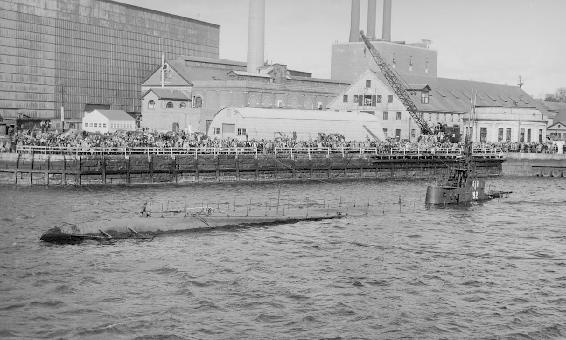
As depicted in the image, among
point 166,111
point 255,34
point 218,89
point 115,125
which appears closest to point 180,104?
point 166,111

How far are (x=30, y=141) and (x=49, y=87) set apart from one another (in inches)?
3046

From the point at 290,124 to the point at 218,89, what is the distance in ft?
72.5

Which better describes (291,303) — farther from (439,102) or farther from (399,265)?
(439,102)

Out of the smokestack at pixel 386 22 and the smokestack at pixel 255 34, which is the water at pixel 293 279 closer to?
the smokestack at pixel 255 34

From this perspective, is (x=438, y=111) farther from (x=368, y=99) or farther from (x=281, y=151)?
(x=281, y=151)

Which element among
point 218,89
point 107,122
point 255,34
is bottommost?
point 107,122

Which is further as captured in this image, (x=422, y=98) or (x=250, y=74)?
(x=422, y=98)

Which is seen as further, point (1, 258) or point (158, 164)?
point (158, 164)

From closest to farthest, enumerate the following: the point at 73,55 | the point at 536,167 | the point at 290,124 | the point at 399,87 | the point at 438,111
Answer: the point at 290,124 < the point at 536,167 < the point at 399,87 < the point at 438,111 < the point at 73,55

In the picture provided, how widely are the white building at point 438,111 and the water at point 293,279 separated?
6384 centimetres

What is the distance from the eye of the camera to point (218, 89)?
138m

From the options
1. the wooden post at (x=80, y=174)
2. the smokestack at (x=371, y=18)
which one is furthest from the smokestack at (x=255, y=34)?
the wooden post at (x=80, y=174)

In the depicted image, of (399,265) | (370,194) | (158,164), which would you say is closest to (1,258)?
(399,265)

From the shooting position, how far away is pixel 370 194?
90.6 metres
